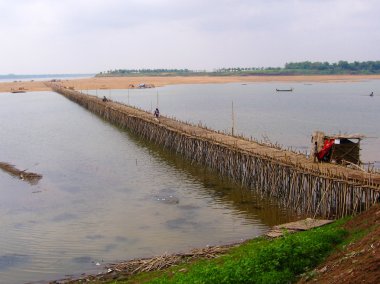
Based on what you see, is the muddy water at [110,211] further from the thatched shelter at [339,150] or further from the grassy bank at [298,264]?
the thatched shelter at [339,150]

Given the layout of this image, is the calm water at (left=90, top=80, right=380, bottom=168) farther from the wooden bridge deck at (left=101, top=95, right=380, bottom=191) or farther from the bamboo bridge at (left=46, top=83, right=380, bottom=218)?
the bamboo bridge at (left=46, top=83, right=380, bottom=218)

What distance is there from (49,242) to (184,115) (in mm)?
46932

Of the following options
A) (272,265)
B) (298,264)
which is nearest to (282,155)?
(298,264)

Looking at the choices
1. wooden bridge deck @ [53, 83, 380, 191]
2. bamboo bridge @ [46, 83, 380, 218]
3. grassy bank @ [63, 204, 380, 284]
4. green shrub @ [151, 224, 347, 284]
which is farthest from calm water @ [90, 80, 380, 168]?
green shrub @ [151, 224, 347, 284]

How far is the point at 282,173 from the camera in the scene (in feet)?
70.7

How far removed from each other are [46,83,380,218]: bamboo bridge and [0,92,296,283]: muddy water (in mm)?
761

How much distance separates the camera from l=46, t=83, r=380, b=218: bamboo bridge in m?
17.6

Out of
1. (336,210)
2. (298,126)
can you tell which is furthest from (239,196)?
(298,126)

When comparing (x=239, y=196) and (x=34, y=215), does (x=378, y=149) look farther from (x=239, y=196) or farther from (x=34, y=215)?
(x=34, y=215)

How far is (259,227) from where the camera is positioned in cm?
1886

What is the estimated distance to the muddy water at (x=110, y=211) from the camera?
16.9 m

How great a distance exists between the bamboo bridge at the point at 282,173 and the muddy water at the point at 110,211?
761 mm

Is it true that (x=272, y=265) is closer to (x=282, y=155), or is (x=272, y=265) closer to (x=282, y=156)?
(x=282, y=156)

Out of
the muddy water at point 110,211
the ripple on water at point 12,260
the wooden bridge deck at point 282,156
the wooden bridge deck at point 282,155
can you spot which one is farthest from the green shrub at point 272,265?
the ripple on water at point 12,260
